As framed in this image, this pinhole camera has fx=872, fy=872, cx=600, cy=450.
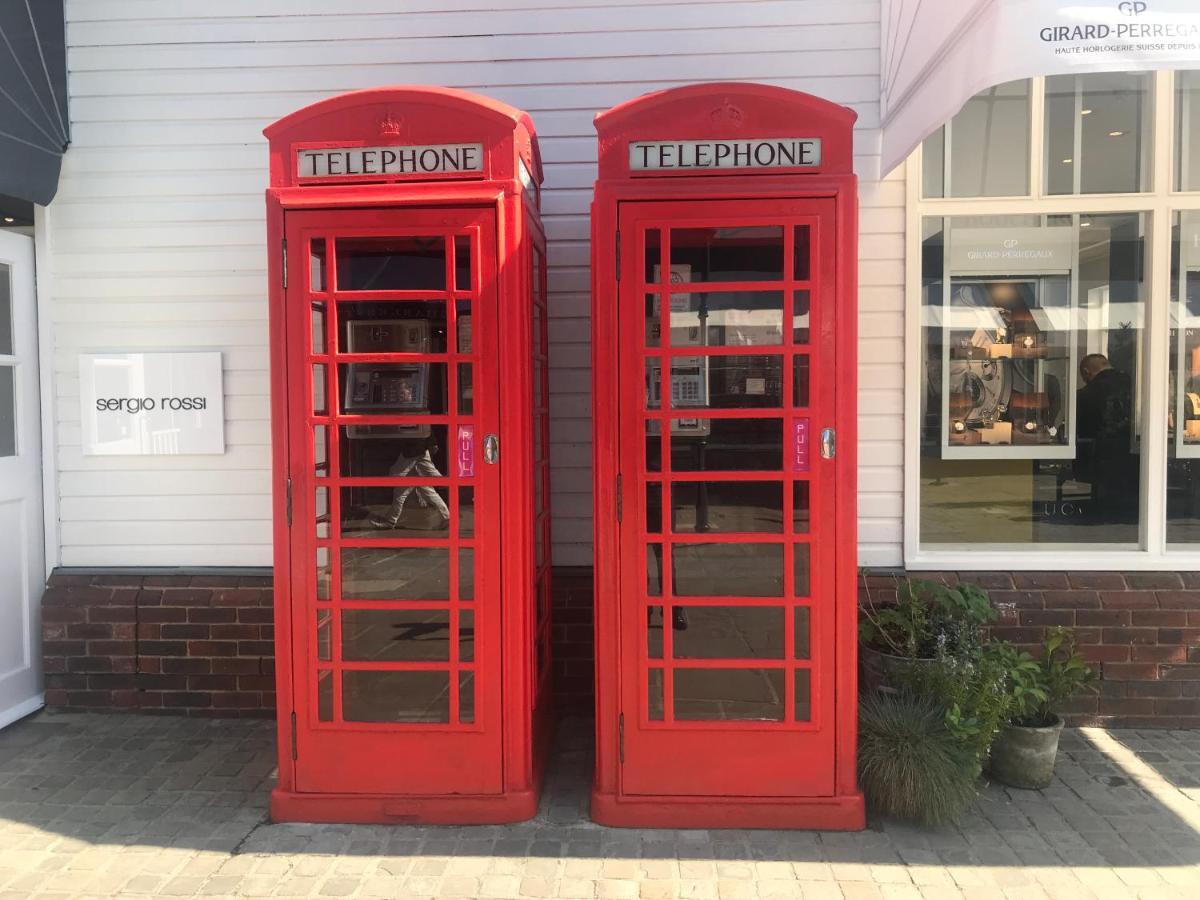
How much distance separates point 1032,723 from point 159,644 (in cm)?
450

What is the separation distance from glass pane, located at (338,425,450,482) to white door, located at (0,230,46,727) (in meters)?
2.41

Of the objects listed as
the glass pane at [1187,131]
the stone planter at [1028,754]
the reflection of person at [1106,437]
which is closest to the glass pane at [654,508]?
the stone planter at [1028,754]

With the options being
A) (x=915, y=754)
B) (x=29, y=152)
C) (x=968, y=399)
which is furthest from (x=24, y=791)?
(x=968, y=399)

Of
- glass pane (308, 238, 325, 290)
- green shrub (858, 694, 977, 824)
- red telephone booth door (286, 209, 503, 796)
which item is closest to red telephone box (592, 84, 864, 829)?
green shrub (858, 694, 977, 824)

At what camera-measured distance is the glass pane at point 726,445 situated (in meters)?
3.50

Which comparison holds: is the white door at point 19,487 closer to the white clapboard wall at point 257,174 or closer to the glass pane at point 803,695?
the white clapboard wall at point 257,174

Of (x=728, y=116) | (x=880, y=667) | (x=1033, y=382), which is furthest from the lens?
(x=1033, y=382)

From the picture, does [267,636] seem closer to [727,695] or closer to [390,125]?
[727,695]

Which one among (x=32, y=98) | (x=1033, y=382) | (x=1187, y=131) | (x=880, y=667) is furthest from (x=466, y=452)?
(x=1187, y=131)

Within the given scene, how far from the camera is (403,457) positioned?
11.8 ft

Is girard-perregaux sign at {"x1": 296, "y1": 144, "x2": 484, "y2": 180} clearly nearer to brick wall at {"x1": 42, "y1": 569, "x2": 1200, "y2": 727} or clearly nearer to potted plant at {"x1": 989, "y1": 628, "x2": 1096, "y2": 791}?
brick wall at {"x1": 42, "y1": 569, "x2": 1200, "y2": 727}

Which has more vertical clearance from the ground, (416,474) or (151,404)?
(151,404)

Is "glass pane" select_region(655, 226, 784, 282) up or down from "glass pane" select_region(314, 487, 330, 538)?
up

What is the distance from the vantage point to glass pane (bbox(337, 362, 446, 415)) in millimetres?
3543
